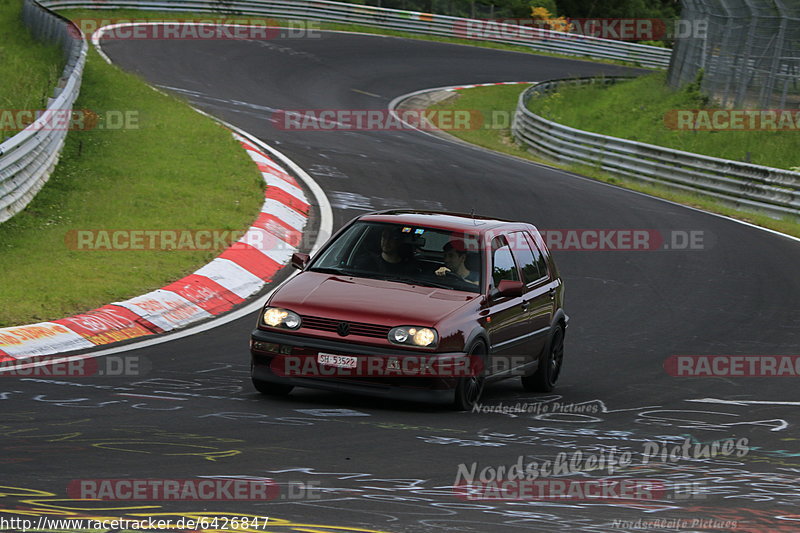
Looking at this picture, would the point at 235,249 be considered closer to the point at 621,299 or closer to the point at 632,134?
the point at 621,299

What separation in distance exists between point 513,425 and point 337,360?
1355 millimetres

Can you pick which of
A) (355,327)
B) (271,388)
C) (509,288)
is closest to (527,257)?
(509,288)

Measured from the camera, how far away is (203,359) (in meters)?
10.3

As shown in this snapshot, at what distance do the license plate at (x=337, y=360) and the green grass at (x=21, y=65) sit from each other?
11.5m

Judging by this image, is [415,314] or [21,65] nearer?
[415,314]

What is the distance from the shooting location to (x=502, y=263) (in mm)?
9992

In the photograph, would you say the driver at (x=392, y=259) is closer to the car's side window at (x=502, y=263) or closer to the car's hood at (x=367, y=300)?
the car's hood at (x=367, y=300)

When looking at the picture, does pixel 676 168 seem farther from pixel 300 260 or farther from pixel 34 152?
pixel 300 260

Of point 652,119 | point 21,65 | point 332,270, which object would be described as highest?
point 21,65

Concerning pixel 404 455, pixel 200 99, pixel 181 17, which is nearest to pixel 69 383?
pixel 404 455

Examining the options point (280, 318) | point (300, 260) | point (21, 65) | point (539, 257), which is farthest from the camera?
point (21, 65)

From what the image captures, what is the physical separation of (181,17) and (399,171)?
80.9 ft

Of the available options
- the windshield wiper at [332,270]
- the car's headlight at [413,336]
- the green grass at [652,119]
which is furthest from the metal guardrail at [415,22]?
the car's headlight at [413,336]

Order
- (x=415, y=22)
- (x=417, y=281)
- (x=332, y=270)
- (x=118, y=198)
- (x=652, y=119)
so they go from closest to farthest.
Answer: (x=417, y=281)
(x=332, y=270)
(x=118, y=198)
(x=652, y=119)
(x=415, y=22)
